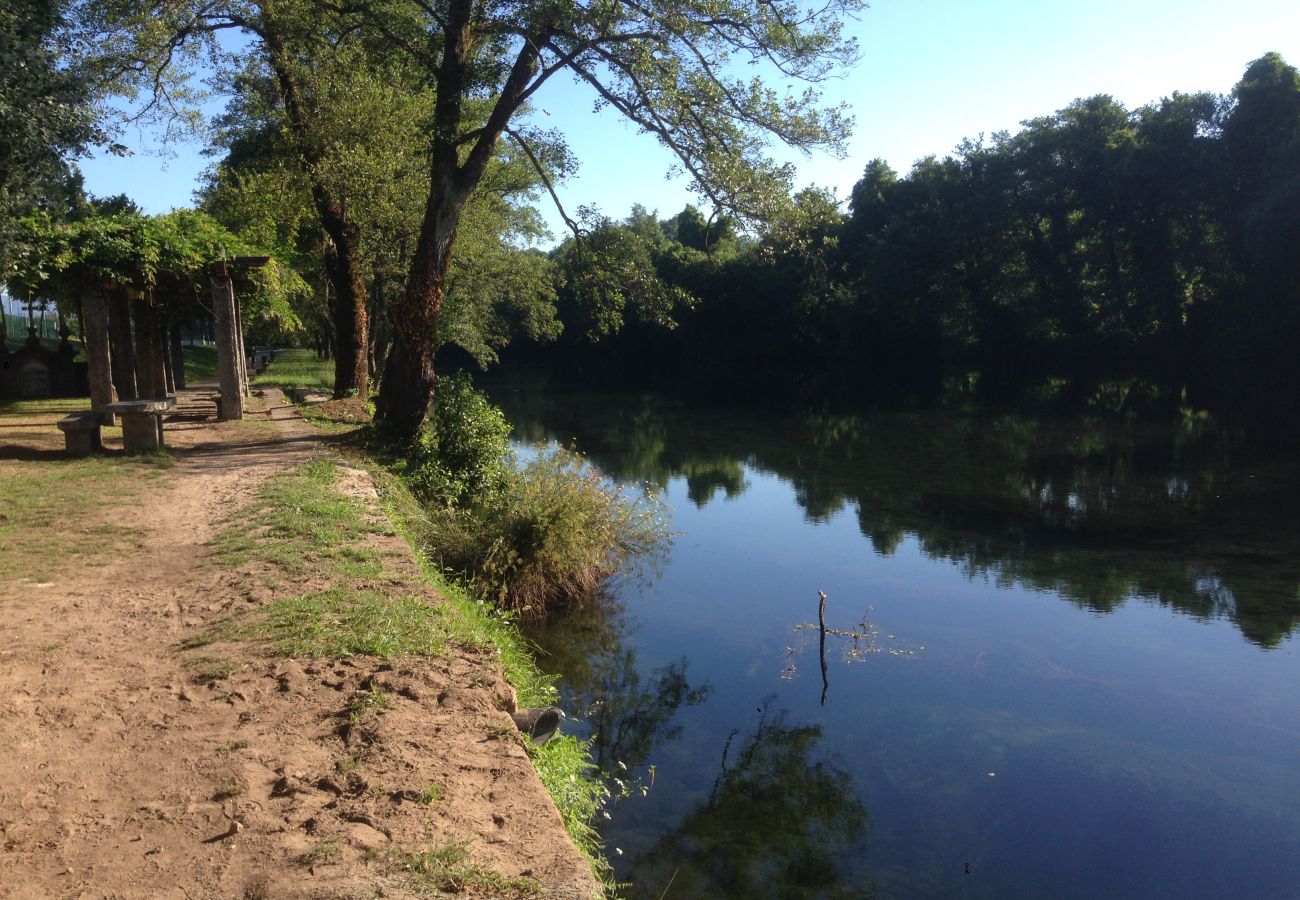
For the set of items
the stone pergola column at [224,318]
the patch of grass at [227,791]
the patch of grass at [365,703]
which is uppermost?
the stone pergola column at [224,318]

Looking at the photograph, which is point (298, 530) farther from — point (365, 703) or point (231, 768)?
point (231, 768)

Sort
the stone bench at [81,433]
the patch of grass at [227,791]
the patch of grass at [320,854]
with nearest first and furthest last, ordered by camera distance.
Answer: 1. the patch of grass at [320,854]
2. the patch of grass at [227,791]
3. the stone bench at [81,433]

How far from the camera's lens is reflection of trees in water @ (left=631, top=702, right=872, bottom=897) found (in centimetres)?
583

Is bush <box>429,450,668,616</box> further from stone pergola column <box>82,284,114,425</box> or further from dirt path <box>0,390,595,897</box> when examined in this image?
stone pergola column <box>82,284,114,425</box>

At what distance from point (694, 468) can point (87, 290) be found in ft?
39.3

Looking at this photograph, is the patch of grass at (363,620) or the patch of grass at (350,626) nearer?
the patch of grass at (363,620)

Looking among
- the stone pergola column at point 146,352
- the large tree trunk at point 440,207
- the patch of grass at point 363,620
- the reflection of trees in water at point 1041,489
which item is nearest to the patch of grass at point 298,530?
the patch of grass at point 363,620

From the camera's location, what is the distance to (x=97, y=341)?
14.4 metres

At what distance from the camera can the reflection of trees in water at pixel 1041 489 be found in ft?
40.7

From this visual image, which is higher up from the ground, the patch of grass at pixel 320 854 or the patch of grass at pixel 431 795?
the patch of grass at pixel 320 854

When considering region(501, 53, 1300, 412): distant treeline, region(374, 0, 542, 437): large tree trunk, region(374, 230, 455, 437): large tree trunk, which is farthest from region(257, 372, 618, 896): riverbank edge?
region(501, 53, 1300, 412): distant treeline

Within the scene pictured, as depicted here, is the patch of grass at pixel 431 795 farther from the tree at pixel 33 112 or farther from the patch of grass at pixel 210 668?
the tree at pixel 33 112

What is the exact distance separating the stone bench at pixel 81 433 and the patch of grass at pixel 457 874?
33.6ft

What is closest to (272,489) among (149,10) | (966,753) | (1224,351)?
(966,753)
